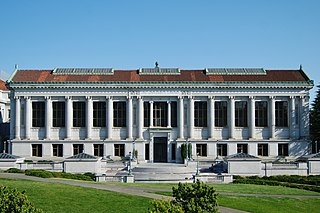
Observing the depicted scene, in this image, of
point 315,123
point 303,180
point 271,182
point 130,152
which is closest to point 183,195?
point 271,182

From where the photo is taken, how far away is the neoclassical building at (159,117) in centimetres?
7425

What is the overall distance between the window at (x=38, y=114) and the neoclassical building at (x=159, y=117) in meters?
0.16

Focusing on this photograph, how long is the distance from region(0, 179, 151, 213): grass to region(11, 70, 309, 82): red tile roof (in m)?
41.6

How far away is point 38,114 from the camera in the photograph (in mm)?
75438

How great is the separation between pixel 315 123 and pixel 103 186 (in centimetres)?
5303

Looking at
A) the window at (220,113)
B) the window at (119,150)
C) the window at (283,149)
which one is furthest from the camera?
the window at (220,113)

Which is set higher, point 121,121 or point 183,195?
point 121,121

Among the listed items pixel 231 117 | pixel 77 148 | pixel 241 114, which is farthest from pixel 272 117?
pixel 77 148

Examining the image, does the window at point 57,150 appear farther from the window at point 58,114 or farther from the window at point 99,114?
the window at point 99,114

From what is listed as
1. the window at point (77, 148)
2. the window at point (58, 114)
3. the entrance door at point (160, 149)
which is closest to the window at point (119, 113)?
the entrance door at point (160, 149)

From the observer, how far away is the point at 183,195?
75.8 feet

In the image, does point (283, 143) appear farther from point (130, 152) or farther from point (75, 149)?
point (75, 149)

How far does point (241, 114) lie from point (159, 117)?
13172 mm

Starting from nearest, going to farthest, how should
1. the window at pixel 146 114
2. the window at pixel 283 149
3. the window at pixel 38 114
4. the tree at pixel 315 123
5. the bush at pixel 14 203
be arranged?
1. the bush at pixel 14 203
2. the window at pixel 283 149
3. the window at pixel 146 114
4. the window at pixel 38 114
5. the tree at pixel 315 123
